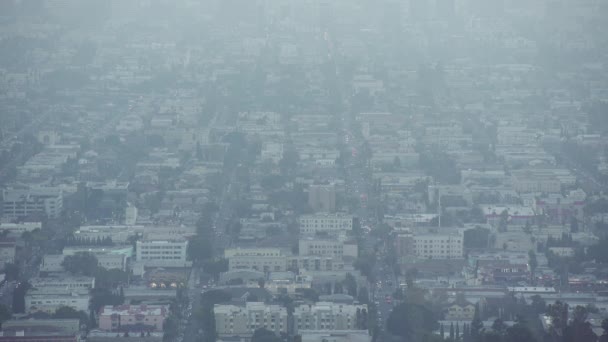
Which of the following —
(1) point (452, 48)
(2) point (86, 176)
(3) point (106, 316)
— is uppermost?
(1) point (452, 48)

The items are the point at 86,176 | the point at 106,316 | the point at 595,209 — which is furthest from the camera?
the point at 86,176

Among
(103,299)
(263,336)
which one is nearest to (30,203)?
(103,299)

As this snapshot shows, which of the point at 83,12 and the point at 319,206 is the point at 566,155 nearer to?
the point at 319,206

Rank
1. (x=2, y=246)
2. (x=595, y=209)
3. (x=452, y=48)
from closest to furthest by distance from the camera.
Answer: (x=2, y=246) < (x=595, y=209) < (x=452, y=48)

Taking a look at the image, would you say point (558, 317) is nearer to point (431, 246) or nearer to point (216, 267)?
point (431, 246)

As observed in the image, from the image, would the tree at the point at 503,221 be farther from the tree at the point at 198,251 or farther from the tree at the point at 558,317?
the tree at the point at 558,317

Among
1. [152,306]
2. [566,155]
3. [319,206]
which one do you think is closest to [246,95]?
[566,155]

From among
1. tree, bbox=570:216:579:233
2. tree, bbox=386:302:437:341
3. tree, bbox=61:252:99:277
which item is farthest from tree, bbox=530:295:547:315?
tree, bbox=61:252:99:277
